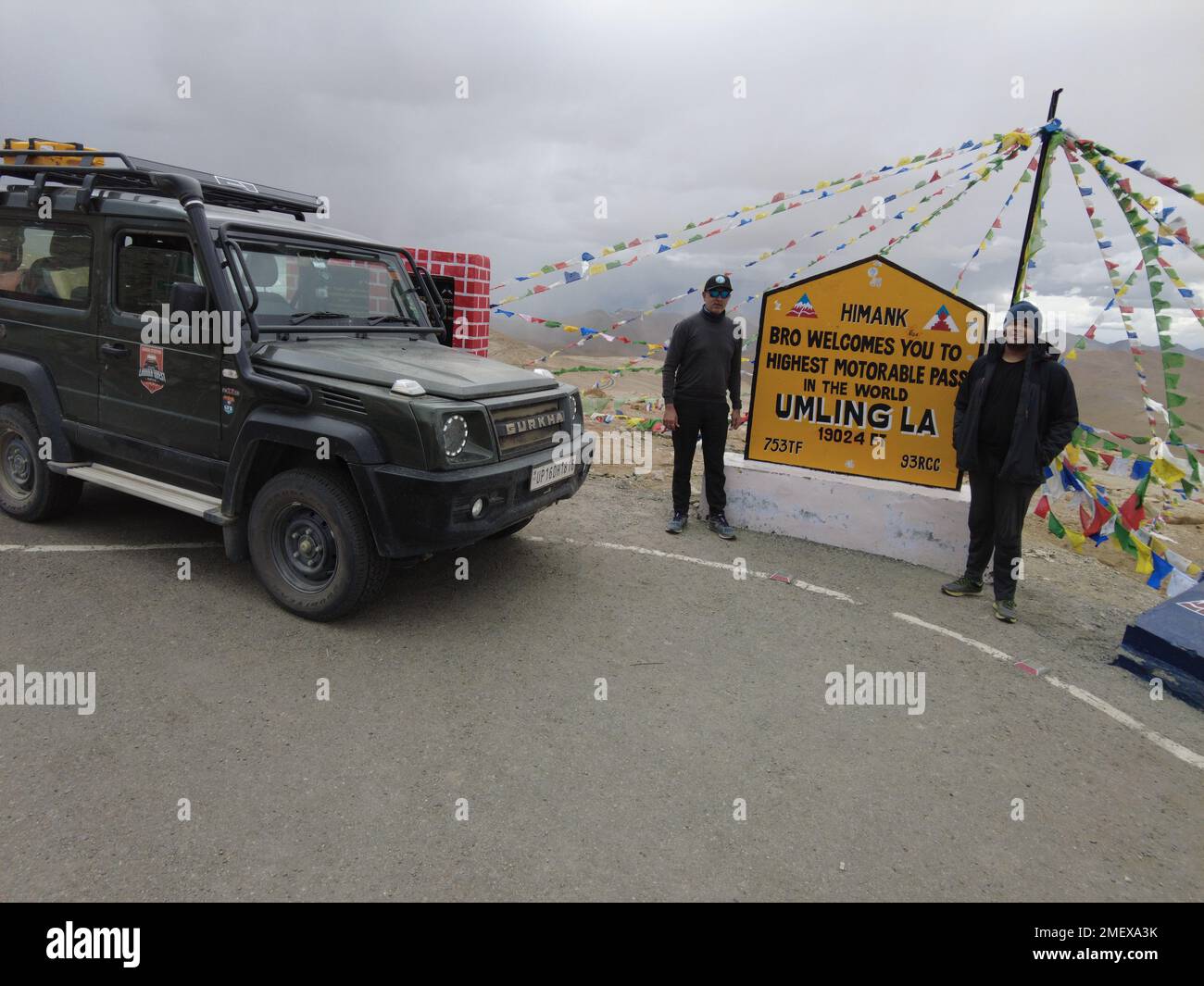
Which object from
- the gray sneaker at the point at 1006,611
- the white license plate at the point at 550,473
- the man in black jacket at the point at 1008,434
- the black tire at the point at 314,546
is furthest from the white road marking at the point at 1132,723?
the black tire at the point at 314,546

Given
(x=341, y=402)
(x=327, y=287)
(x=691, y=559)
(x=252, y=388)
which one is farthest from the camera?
(x=691, y=559)

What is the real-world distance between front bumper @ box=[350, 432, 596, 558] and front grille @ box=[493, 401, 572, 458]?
0.63 ft

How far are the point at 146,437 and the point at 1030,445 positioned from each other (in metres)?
5.86

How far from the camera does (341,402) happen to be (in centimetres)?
397

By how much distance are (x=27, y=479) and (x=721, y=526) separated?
551 centimetres

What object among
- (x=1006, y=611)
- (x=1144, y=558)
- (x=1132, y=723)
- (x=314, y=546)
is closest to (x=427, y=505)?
(x=314, y=546)

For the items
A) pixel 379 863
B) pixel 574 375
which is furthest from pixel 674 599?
pixel 574 375

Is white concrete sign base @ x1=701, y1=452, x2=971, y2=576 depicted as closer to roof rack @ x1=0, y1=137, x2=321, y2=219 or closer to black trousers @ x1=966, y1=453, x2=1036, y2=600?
black trousers @ x1=966, y1=453, x2=1036, y2=600

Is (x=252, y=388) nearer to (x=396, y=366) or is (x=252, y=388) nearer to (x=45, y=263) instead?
(x=396, y=366)

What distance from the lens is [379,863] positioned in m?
2.52

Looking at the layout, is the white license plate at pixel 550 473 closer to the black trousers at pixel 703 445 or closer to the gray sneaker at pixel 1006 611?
the black trousers at pixel 703 445

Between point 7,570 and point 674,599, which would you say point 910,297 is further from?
point 7,570

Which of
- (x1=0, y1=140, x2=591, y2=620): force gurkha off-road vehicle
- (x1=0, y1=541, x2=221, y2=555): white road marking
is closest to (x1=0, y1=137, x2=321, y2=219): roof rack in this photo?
(x1=0, y1=140, x2=591, y2=620): force gurkha off-road vehicle

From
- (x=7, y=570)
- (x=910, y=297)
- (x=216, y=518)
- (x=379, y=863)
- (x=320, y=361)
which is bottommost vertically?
(x=379, y=863)
